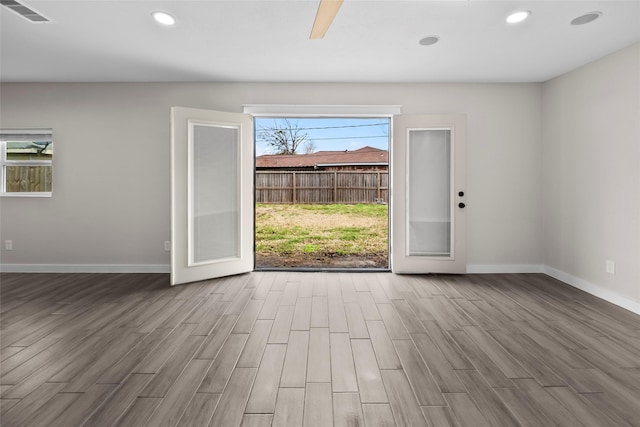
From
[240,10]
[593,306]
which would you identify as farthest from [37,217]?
[593,306]

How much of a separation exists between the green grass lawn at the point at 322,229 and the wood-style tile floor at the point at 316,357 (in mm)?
3760

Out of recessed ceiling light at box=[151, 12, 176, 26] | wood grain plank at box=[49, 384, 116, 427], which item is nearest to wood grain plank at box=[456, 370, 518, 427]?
wood grain plank at box=[49, 384, 116, 427]

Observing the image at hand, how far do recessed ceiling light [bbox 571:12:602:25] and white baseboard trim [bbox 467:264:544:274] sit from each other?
9.00ft

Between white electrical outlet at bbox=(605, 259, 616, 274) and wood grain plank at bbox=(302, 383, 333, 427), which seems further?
white electrical outlet at bbox=(605, 259, 616, 274)

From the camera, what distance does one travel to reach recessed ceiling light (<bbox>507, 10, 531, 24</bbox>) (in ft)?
8.84

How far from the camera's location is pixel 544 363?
2191 mm

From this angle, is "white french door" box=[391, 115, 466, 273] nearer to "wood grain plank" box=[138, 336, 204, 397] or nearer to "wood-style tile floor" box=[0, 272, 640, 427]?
"wood-style tile floor" box=[0, 272, 640, 427]

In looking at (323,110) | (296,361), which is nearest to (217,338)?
(296,361)

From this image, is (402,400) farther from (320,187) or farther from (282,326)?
(320,187)

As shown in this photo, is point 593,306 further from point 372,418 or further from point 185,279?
point 185,279

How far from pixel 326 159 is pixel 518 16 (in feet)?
21.0

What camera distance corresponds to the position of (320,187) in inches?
352

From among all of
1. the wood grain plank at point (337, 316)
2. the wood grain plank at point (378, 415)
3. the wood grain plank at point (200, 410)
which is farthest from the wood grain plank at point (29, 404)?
the wood grain plank at point (337, 316)

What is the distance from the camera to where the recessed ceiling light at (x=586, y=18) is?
2703mm
